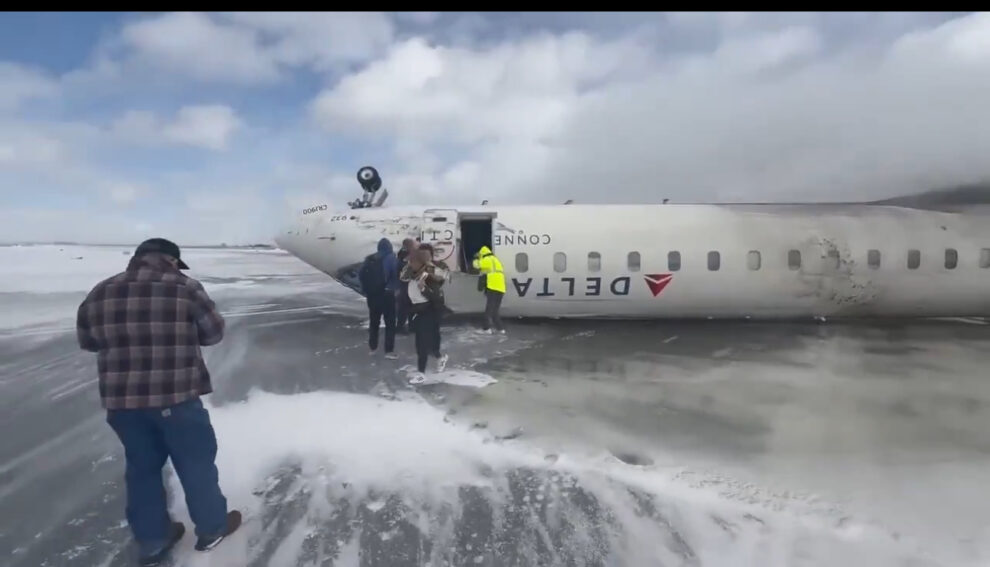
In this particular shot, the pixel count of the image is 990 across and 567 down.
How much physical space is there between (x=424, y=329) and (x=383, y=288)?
1.52m

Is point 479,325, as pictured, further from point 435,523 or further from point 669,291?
point 435,523

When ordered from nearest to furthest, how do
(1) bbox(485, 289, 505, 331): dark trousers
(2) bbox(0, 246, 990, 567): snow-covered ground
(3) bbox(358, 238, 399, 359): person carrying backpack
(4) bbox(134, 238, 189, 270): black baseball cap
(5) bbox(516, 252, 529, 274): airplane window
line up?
(4) bbox(134, 238, 189, 270): black baseball cap
(2) bbox(0, 246, 990, 567): snow-covered ground
(3) bbox(358, 238, 399, 359): person carrying backpack
(1) bbox(485, 289, 505, 331): dark trousers
(5) bbox(516, 252, 529, 274): airplane window

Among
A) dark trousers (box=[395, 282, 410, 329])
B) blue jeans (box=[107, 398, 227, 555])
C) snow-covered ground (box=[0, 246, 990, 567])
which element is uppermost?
dark trousers (box=[395, 282, 410, 329])

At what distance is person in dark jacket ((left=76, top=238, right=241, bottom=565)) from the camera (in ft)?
9.20

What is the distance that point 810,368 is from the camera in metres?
6.83

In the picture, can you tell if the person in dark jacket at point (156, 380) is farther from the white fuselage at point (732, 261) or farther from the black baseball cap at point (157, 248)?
the white fuselage at point (732, 261)

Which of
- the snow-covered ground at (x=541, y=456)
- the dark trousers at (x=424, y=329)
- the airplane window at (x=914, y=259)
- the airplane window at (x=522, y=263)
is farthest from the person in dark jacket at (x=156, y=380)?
the airplane window at (x=914, y=259)

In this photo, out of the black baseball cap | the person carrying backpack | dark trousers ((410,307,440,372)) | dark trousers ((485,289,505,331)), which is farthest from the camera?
dark trousers ((485,289,505,331))

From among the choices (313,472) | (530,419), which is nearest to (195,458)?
(313,472)

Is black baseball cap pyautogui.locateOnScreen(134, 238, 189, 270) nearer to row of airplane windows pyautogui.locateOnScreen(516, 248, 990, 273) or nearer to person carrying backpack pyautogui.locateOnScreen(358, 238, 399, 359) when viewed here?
person carrying backpack pyautogui.locateOnScreen(358, 238, 399, 359)

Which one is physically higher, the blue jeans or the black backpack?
the black backpack

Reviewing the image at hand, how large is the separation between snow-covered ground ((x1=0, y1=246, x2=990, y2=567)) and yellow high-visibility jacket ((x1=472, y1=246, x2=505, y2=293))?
1411mm

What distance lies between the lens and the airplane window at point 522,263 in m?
9.27

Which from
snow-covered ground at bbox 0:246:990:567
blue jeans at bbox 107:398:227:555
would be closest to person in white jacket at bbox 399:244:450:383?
snow-covered ground at bbox 0:246:990:567
